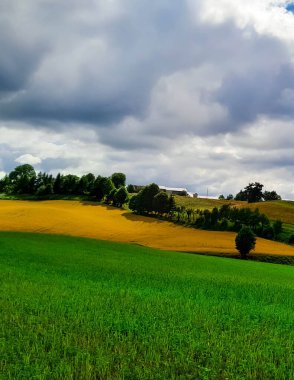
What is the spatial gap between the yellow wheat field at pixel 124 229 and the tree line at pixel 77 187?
63.0ft

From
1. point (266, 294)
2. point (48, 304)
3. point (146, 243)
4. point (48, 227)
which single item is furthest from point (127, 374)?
point (48, 227)

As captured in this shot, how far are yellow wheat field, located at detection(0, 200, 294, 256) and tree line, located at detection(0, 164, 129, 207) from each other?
19215mm

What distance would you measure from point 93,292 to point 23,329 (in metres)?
6.00

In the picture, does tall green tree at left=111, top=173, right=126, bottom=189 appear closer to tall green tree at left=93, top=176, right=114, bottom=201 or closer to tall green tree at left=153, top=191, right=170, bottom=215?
tall green tree at left=93, top=176, right=114, bottom=201

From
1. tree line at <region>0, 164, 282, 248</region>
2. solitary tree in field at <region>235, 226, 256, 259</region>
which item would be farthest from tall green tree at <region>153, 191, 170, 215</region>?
solitary tree in field at <region>235, 226, 256, 259</region>

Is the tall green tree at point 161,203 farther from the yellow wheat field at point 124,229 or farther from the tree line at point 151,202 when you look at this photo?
the yellow wheat field at point 124,229

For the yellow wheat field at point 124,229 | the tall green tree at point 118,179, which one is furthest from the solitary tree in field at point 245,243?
the tall green tree at point 118,179

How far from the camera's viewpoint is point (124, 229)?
294ft

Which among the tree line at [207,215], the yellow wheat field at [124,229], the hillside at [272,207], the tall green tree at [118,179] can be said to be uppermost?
the tall green tree at [118,179]

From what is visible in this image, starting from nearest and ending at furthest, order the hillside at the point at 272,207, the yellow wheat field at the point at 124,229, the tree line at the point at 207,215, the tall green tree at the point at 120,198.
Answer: the yellow wheat field at the point at 124,229 → the tree line at the point at 207,215 → the hillside at the point at 272,207 → the tall green tree at the point at 120,198

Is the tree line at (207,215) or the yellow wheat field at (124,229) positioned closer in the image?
the yellow wheat field at (124,229)

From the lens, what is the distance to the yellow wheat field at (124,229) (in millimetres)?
74688

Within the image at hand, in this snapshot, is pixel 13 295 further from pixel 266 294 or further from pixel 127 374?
pixel 266 294

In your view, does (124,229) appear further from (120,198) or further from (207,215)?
(120,198)
